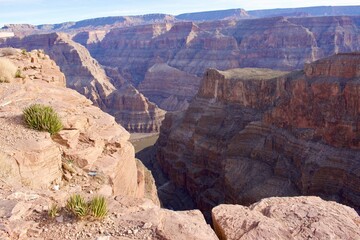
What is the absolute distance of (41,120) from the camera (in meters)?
12.8

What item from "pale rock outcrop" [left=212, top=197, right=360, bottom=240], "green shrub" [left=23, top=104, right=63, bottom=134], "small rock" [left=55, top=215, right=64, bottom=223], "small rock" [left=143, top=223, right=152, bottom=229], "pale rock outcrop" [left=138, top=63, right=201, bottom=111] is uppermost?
"green shrub" [left=23, top=104, right=63, bottom=134]

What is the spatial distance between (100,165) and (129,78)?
112 m

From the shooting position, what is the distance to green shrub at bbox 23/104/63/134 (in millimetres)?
12778

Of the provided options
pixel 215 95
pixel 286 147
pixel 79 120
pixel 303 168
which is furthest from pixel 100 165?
pixel 215 95

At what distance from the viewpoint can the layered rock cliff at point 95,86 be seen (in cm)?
7794

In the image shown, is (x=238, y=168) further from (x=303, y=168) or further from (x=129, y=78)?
(x=129, y=78)

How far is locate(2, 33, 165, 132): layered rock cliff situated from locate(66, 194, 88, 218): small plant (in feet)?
226

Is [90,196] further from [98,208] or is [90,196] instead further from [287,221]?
[287,221]

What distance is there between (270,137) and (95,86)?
63.5 m

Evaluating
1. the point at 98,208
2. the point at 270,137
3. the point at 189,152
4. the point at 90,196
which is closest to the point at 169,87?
the point at 189,152

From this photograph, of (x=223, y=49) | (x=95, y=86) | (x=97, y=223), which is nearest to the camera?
(x=97, y=223)

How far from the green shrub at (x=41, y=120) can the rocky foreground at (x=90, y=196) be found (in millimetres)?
249

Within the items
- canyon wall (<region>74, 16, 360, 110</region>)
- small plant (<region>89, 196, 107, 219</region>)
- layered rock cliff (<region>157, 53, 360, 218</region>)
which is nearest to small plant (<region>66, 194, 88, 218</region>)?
small plant (<region>89, 196, 107, 219</region>)

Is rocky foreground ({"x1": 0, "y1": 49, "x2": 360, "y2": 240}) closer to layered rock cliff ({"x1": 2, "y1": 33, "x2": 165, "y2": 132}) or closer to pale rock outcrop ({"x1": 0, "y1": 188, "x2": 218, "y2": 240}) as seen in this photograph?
pale rock outcrop ({"x1": 0, "y1": 188, "x2": 218, "y2": 240})
